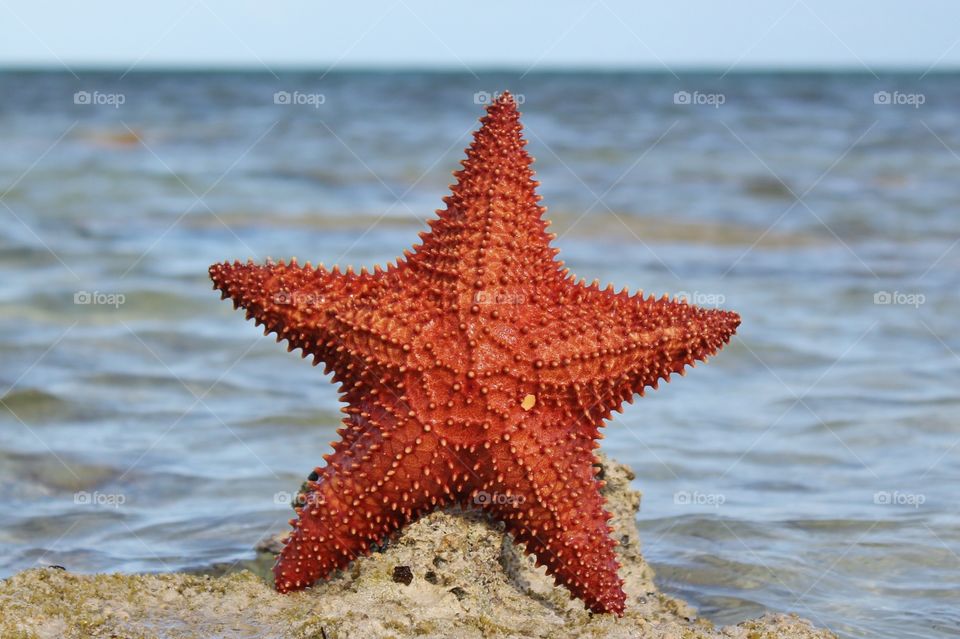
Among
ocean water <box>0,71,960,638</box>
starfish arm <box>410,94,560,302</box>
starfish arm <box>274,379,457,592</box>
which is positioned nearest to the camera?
starfish arm <box>274,379,457,592</box>

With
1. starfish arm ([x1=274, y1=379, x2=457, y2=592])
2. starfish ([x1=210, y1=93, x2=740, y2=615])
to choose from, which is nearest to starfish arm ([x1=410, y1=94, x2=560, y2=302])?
starfish ([x1=210, y1=93, x2=740, y2=615])

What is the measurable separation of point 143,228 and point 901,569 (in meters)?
11.5

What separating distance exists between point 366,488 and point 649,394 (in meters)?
4.70

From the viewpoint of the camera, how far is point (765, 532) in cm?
621

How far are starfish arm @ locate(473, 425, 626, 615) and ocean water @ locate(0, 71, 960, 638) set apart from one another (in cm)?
109

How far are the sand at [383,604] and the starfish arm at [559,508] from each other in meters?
0.15

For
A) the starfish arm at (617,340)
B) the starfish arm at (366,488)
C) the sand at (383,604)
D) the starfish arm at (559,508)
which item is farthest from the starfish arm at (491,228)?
the sand at (383,604)

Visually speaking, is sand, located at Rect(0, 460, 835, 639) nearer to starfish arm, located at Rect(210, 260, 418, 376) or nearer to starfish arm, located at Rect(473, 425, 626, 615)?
starfish arm, located at Rect(473, 425, 626, 615)

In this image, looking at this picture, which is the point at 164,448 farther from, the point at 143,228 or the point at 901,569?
the point at 143,228

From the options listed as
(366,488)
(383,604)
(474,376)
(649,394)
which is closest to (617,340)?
(474,376)

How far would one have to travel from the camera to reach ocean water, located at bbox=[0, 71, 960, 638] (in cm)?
604

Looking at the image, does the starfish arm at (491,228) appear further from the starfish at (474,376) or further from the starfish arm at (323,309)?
the starfish arm at (323,309)

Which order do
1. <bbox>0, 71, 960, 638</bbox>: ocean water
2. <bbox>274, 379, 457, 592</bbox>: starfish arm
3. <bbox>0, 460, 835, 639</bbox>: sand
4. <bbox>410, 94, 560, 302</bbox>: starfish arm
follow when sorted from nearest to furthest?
<bbox>0, 460, 835, 639</bbox>: sand
<bbox>274, 379, 457, 592</bbox>: starfish arm
<bbox>410, 94, 560, 302</bbox>: starfish arm
<bbox>0, 71, 960, 638</bbox>: ocean water

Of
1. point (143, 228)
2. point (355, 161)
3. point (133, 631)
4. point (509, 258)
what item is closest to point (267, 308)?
point (509, 258)
